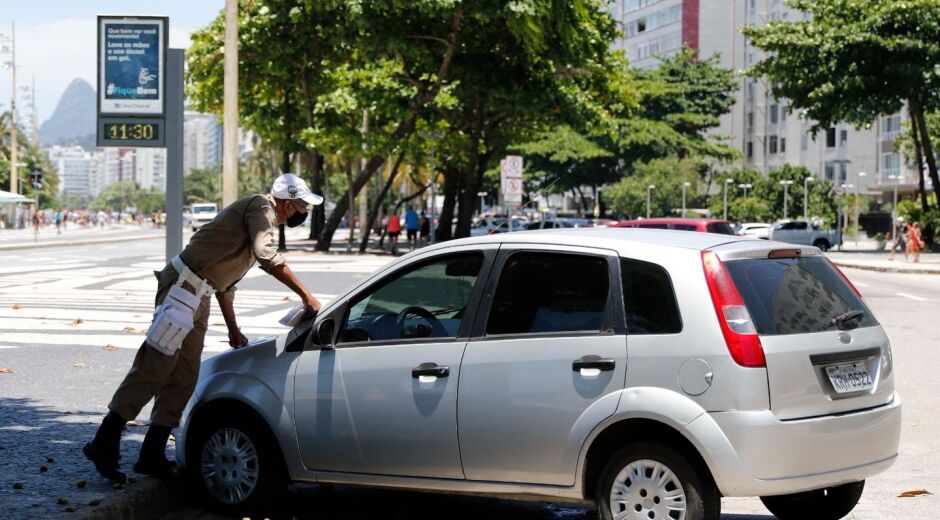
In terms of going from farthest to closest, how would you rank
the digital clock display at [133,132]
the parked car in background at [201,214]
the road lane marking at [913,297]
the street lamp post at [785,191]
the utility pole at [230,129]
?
1. the street lamp post at [785,191]
2. the parked car in background at [201,214]
3. the road lane marking at [913,297]
4. the utility pole at [230,129]
5. the digital clock display at [133,132]

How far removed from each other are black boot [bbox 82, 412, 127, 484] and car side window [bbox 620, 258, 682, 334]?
114 inches

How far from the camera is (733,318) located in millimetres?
5637

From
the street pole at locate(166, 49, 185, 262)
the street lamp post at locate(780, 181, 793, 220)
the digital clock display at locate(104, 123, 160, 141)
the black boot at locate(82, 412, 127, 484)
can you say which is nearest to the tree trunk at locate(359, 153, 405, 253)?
the digital clock display at locate(104, 123, 160, 141)

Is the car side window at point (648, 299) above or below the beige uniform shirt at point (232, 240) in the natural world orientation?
below

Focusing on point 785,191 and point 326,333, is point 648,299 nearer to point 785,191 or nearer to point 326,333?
point 326,333

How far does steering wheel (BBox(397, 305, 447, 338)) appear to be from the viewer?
634 centimetres

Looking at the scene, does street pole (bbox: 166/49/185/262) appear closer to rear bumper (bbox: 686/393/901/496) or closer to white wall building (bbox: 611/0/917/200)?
rear bumper (bbox: 686/393/901/496)

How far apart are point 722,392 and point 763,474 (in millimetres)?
374

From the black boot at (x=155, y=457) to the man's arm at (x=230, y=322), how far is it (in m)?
0.60

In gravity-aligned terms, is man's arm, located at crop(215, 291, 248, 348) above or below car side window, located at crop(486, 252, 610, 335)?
below

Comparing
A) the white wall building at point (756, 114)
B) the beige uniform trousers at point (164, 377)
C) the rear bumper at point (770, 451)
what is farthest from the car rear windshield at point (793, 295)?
the white wall building at point (756, 114)

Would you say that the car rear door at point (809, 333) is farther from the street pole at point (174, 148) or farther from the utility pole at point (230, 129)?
the utility pole at point (230, 129)

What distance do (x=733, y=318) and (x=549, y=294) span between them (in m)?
0.89

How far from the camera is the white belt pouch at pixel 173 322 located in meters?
6.95
